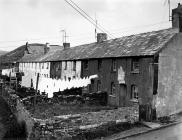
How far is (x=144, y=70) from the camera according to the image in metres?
23.6

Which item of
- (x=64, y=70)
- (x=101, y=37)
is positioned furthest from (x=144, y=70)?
(x=64, y=70)

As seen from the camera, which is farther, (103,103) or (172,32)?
(103,103)

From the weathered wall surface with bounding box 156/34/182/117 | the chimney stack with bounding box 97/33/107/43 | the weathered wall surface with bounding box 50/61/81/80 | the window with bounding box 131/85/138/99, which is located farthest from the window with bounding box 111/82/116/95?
the chimney stack with bounding box 97/33/107/43

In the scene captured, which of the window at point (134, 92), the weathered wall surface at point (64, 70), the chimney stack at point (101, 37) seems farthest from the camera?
the chimney stack at point (101, 37)

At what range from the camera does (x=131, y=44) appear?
2736cm

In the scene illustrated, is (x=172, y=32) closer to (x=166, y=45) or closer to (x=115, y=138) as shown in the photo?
(x=166, y=45)

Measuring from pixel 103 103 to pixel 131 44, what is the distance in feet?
20.8

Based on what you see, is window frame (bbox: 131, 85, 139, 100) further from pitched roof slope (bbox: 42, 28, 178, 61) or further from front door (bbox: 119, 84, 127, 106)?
pitched roof slope (bbox: 42, 28, 178, 61)

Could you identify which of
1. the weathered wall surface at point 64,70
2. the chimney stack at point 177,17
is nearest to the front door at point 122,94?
the chimney stack at point 177,17

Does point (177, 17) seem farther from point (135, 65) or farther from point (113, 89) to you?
point (113, 89)

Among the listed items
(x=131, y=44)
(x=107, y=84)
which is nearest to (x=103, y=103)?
(x=107, y=84)

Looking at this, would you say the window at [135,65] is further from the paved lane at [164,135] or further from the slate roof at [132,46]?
the paved lane at [164,135]

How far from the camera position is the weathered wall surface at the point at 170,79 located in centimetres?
2258

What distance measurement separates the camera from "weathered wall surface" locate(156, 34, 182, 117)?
22.6 m
